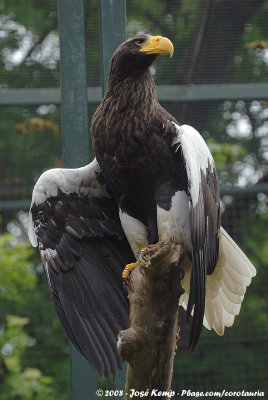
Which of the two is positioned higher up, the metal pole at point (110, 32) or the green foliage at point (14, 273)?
the metal pole at point (110, 32)

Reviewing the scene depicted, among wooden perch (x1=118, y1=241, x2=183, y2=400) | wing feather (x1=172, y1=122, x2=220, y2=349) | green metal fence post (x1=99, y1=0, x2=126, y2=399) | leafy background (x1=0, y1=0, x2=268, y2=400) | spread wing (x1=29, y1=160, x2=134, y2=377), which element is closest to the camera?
wooden perch (x1=118, y1=241, x2=183, y2=400)

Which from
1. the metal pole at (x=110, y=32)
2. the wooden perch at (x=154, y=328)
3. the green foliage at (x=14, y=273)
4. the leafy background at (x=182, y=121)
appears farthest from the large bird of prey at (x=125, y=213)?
the green foliage at (x=14, y=273)

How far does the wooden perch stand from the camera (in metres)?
2.12

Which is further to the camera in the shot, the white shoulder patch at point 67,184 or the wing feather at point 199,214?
the white shoulder patch at point 67,184

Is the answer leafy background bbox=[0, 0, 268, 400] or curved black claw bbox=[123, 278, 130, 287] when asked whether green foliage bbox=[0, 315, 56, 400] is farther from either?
curved black claw bbox=[123, 278, 130, 287]

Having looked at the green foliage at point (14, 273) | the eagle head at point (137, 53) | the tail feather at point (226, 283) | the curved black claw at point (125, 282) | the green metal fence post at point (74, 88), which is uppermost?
the eagle head at point (137, 53)

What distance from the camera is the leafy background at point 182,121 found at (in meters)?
3.62

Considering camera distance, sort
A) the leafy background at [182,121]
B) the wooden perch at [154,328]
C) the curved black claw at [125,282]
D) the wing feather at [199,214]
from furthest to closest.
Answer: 1. the leafy background at [182,121]
2. the curved black claw at [125,282]
3. the wing feather at [199,214]
4. the wooden perch at [154,328]

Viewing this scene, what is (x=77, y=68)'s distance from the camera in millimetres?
3125

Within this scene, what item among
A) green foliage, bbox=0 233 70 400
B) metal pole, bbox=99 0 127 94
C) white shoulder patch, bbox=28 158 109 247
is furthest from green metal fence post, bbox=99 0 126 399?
green foliage, bbox=0 233 70 400

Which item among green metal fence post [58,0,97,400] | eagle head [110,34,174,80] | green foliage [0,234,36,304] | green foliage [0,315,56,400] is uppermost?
eagle head [110,34,174,80]

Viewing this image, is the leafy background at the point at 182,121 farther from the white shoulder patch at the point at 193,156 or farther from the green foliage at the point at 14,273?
the white shoulder patch at the point at 193,156

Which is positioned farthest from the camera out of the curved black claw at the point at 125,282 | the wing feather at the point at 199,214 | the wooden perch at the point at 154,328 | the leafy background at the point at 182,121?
the leafy background at the point at 182,121

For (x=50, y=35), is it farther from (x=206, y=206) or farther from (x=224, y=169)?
(x=206, y=206)
